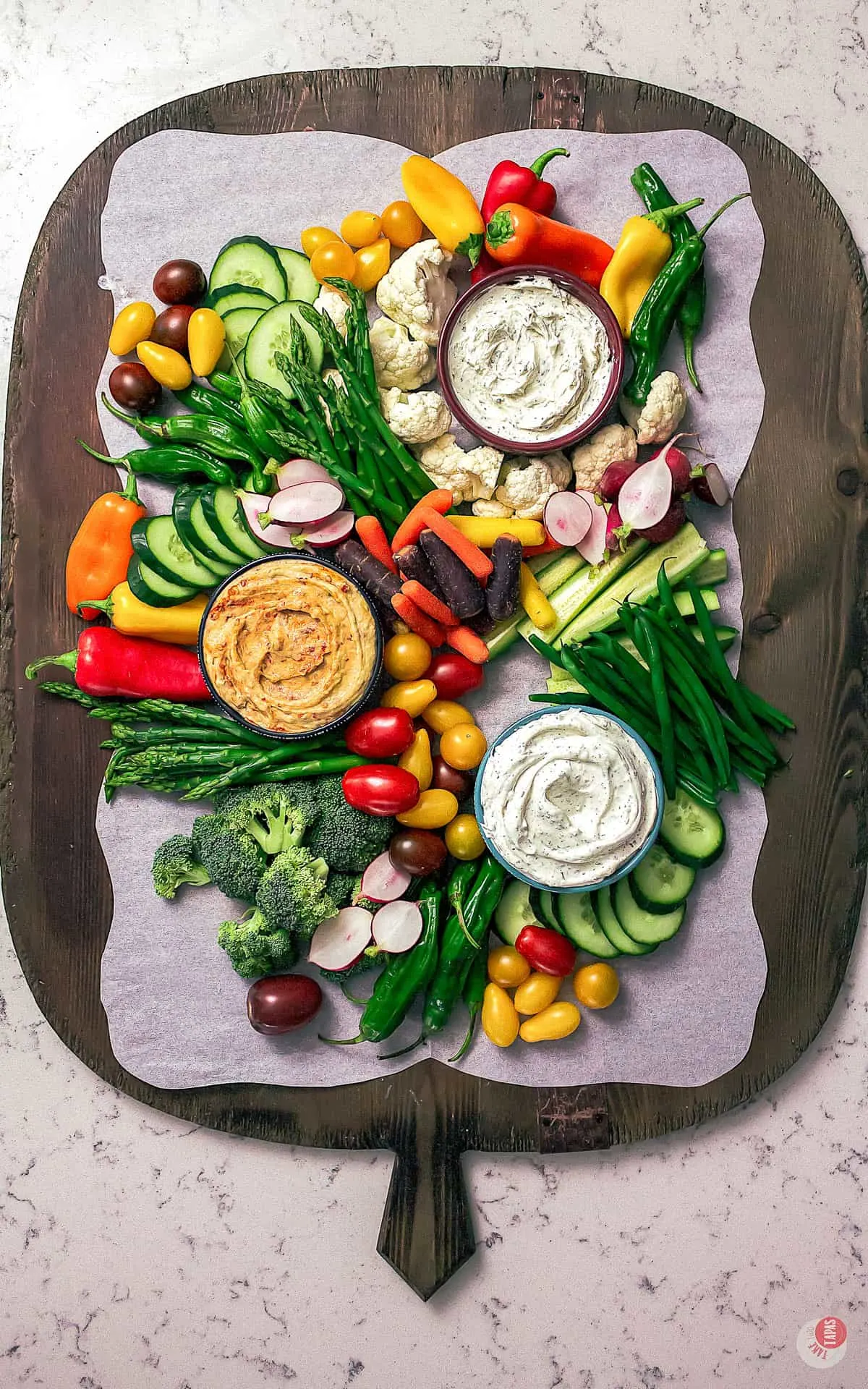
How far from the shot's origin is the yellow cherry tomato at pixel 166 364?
117 inches

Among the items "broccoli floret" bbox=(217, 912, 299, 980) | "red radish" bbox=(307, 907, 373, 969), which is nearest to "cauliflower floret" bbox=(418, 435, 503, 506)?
"red radish" bbox=(307, 907, 373, 969)

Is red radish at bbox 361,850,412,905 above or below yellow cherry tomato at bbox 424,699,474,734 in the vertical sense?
below

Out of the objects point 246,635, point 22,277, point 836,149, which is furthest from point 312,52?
point 246,635

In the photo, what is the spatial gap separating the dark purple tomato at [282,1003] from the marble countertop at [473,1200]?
0.58 metres

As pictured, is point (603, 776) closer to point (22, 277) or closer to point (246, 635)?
point (246, 635)

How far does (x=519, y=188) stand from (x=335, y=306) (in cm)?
65

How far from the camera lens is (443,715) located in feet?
9.68

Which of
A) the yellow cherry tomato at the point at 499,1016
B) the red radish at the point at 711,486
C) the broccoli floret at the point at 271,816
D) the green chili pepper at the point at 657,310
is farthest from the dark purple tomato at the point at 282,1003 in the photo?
the green chili pepper at the point at 657,310

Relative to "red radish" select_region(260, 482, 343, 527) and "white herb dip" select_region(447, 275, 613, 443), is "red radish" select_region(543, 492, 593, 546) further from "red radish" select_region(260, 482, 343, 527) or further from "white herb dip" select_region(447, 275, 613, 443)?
"red radish" select_region(260, 482, 343, 527)

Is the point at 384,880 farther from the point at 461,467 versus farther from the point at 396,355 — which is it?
the point at 396,355

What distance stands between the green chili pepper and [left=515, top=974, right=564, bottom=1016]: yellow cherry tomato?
1.79 metres

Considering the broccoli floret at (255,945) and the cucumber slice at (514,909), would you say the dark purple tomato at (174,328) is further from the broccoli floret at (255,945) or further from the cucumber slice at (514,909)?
the cucumber slice at (514,909)

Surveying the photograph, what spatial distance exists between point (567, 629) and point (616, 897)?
2.75 ft

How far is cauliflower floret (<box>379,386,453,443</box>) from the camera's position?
289 centimetres
